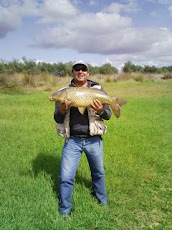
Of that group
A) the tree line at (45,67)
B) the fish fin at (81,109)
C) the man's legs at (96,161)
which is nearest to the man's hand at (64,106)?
the fish fin at (81,109)

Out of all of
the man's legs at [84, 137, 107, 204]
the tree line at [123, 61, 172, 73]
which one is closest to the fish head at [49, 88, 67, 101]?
the man's legs at [84, 137, 107, 204]

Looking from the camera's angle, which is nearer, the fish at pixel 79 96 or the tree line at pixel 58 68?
the fish at pixel 79 96

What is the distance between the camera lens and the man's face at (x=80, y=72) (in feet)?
11.7

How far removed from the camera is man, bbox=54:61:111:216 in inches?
140

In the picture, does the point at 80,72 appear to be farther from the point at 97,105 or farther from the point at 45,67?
the point at 45,67

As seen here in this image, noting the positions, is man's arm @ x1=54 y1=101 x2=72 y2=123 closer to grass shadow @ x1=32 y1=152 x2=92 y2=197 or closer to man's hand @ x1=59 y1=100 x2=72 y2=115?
man's hand @ x1=59 y1=100 x2=72 y2=115

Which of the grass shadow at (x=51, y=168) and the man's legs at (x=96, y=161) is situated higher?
the man's legs at (x=96, y=161)

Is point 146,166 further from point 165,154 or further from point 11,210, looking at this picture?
point 11,210

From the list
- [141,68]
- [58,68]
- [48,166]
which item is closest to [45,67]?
[58,68]

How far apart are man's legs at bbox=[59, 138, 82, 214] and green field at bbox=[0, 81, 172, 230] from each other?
0.45ft

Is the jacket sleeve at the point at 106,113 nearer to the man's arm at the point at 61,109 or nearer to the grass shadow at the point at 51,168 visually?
the man's arm at the point at 61,109

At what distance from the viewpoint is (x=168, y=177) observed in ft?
17.0

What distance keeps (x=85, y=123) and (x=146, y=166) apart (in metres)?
2.47

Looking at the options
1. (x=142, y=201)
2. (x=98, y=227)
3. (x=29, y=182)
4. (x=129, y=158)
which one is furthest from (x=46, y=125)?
(x=98, y=227)
